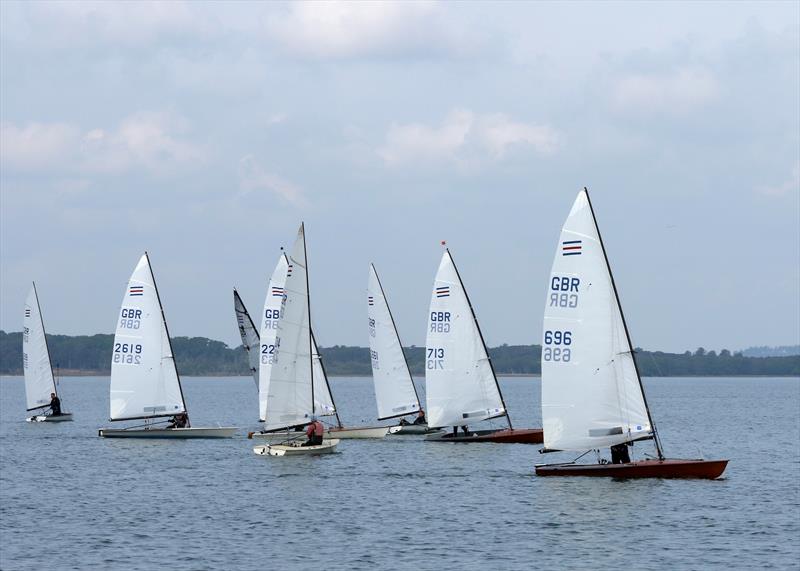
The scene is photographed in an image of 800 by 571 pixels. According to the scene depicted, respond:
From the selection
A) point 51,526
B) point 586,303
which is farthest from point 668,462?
point 51,526

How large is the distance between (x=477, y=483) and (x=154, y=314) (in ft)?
85.0

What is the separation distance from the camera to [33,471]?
54.0m

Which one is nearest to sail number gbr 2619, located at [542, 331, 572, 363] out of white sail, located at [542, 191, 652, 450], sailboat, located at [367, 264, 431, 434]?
white sail, located at [542, 191, 652, 450]

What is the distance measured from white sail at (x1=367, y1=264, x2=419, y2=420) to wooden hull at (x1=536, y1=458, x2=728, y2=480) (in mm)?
25152

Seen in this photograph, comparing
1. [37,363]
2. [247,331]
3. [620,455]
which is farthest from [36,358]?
[620,455]

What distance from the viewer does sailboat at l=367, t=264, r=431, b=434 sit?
70.1 metres

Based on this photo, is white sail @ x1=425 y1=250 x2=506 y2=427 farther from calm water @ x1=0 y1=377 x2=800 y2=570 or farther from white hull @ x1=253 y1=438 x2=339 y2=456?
white hull @ x1=253 y1=438 x2=339 y2=456

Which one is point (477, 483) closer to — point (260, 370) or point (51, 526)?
point (51, 526)

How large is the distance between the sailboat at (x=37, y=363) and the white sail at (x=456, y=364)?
108ft

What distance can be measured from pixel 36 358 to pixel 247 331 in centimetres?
1824

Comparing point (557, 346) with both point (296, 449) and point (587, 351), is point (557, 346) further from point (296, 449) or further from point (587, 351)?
point (296, 449)

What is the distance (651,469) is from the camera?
44.0 metres

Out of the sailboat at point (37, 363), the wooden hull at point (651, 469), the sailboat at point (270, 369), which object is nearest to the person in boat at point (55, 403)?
the sailboat at point (37, 363)

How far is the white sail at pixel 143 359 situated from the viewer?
67.8 meters
